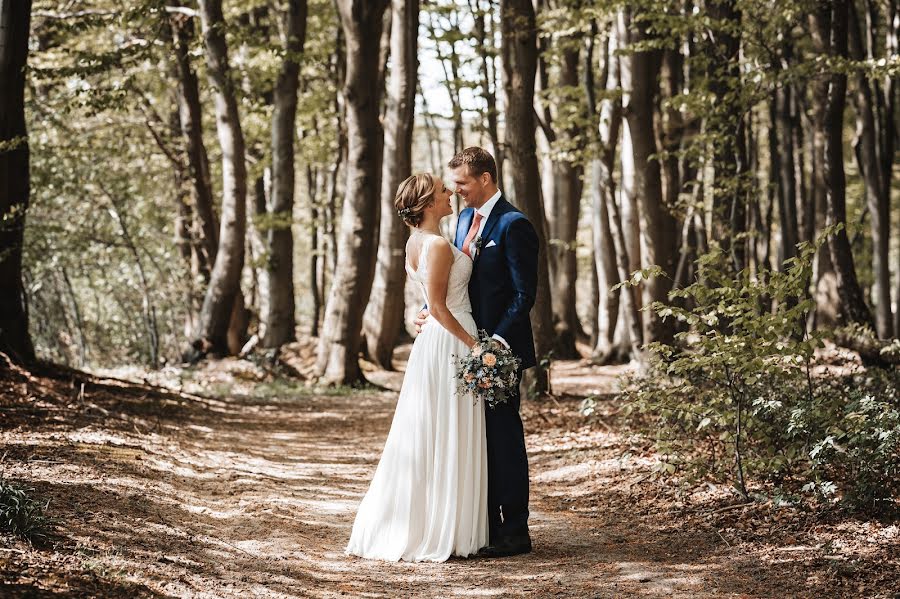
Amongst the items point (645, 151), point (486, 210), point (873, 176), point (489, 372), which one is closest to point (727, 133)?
point (645, 151)

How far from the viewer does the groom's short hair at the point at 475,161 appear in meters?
5.67

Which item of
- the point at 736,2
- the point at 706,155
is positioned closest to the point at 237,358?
the point at 706,155

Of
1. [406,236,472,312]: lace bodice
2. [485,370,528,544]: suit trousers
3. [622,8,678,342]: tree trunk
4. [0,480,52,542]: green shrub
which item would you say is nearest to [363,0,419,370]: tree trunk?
[622,8,678,342]: tree trunk

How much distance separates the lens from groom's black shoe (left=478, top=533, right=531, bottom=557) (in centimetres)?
561

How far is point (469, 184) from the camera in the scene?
5699 millimetres

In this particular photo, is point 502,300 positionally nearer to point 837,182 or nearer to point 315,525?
point 315,525

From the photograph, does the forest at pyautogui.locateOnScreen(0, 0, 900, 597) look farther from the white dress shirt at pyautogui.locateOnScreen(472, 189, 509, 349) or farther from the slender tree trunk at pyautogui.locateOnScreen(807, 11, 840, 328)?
the white dress shirt at pyautogui.locateOnScreen(472, 189, 509, 349)

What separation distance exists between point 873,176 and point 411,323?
9.31 meters

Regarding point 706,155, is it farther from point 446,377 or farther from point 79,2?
point 79,2

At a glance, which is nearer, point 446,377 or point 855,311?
point 446,377

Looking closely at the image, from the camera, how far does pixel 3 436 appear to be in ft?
24.2

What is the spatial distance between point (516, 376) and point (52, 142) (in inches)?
605

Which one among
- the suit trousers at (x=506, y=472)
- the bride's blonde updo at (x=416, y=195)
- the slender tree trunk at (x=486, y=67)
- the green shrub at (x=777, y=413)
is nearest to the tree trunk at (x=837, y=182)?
the slender tree trunk at (x=486, y=67)

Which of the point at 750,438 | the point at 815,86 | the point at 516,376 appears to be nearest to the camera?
the point at 516,376
